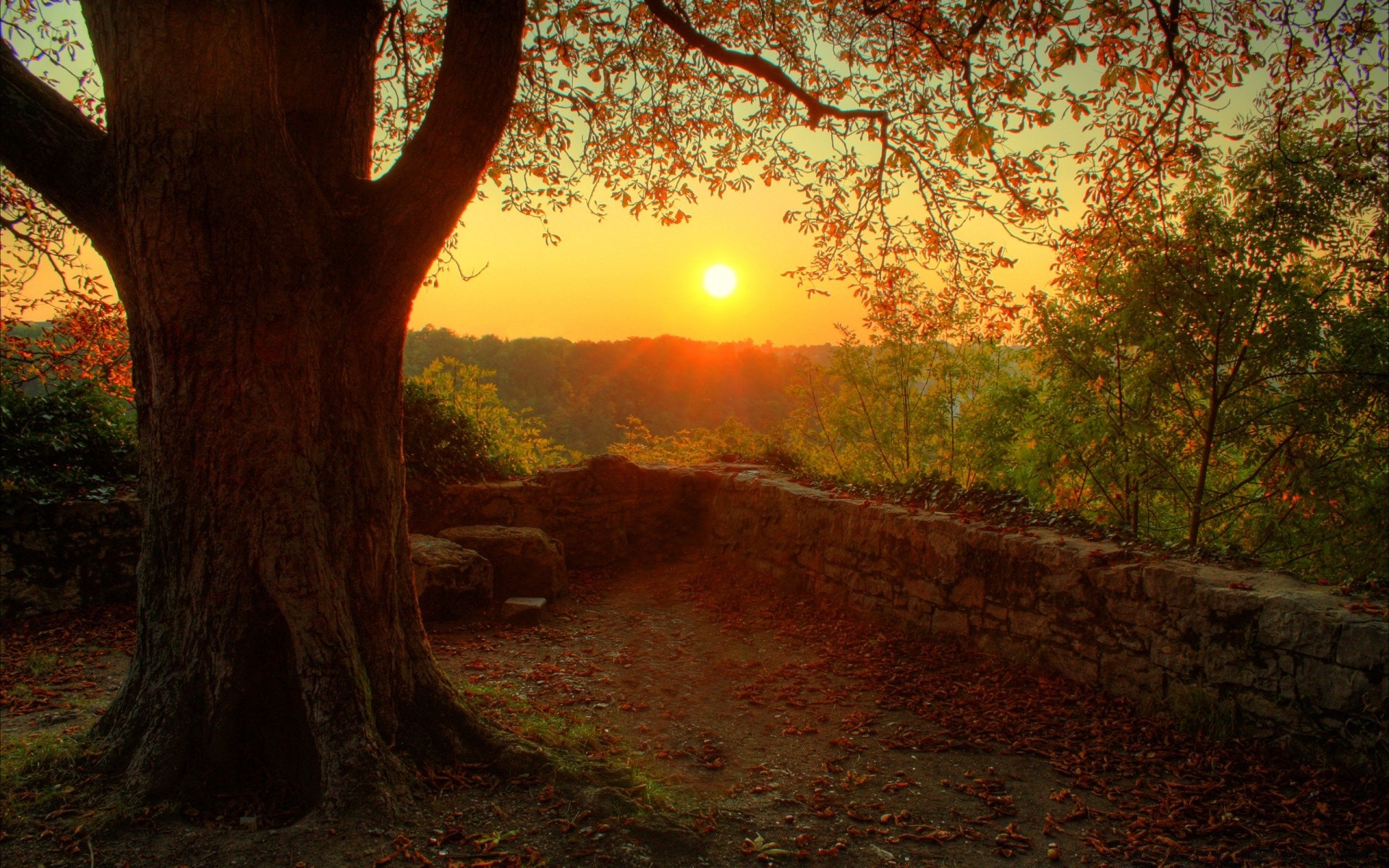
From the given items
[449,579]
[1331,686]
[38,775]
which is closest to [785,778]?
[1331,686]

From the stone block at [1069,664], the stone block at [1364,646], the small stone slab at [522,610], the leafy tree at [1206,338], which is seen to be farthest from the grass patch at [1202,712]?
the small stone slab at [522,610]

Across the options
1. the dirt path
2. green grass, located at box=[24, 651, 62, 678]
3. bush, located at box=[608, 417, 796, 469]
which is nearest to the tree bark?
the dirt path

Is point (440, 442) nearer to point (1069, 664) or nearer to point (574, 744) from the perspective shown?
point (574, 744)

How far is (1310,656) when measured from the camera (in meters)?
3.34

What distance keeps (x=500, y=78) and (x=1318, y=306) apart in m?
6.58

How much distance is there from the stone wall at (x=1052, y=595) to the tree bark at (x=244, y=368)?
12.3ft

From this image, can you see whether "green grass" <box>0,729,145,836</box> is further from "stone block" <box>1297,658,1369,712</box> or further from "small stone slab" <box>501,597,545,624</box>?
"stone block" <box>1297,658,1369,712</box>

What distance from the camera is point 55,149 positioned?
284cm

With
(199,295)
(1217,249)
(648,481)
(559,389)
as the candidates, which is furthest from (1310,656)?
(559,389)

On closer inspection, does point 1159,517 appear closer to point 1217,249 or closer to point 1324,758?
point 1217,249

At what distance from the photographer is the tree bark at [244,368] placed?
2811 mm

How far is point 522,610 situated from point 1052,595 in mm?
4202

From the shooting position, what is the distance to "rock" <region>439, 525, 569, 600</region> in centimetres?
692

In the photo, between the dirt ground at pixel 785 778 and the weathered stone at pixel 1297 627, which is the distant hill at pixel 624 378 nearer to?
the dirt ground at pixel 785 778
